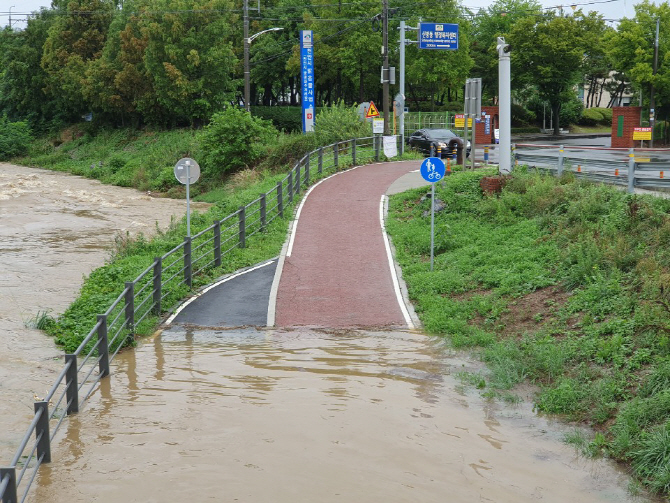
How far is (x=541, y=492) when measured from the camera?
8273 mm

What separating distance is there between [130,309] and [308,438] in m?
5.69

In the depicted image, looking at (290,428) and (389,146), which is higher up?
(389,146)

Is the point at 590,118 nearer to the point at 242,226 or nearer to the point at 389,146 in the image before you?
the point at 389,146

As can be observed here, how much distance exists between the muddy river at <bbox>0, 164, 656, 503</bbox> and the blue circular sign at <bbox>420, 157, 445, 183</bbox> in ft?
16.9

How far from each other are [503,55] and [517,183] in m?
3.61

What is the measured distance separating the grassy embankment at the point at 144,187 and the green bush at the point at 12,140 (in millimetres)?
1006

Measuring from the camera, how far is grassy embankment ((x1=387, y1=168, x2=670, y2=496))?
33.0ft

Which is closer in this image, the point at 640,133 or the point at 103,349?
A: the point at 103,349

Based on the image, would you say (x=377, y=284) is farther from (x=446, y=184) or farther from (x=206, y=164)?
(x=206, y=164)

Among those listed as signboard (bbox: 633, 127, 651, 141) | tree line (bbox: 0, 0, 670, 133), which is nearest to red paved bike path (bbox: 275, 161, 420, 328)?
signboard (bbox: 633, 127, 651, 141)

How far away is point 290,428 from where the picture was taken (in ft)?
32.1

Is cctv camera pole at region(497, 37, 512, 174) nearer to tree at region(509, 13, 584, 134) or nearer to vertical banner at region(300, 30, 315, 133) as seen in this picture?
vertical banner at region(300, 30, 315, 133)

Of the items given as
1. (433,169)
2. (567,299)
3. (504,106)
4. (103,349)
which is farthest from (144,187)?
(567,299)

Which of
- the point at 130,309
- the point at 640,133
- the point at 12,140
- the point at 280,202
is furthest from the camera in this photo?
the point at 12,140
